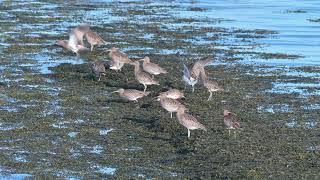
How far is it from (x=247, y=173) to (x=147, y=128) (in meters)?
3.67

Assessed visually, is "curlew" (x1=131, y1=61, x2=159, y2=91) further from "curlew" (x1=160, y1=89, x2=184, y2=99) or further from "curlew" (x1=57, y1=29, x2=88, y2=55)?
"curlew" (x1=57, y1=29, x2=88, y2=55)

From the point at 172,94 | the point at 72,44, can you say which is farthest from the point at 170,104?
the point at 72,44

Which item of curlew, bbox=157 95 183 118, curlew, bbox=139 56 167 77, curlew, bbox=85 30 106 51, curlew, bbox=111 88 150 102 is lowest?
curlew, bbox=85 30 106 51

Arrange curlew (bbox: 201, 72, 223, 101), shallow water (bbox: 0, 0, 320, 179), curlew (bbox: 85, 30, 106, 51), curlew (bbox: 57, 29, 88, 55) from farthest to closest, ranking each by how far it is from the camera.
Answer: curlew (bbox: 85, 30, 106, 51) → curlew (bbox: 57, 29, 88, 55) → curlew (bbox: 201, 72, 223, 101) → shallow water (bbox: 0, 0, 320, 179)

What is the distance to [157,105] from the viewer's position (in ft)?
62.6

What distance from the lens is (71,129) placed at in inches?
659

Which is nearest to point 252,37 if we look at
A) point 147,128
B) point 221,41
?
point 221,41

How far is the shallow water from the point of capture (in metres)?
14.3

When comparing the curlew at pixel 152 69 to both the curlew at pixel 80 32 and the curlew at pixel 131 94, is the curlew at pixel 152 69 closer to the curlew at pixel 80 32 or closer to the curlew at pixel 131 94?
the curlew at pixel 131 94

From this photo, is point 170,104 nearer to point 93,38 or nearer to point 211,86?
Answer: point 211,86

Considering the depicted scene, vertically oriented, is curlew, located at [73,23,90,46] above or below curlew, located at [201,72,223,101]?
below

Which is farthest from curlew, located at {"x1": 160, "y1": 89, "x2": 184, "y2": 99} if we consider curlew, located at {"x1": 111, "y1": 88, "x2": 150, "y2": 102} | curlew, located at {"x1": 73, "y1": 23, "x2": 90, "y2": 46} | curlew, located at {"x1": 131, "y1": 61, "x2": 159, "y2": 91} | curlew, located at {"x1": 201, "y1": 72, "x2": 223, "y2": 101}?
curlew, located at {"x1": 73, "y1": 23, "x2": 90, "y2": 46}

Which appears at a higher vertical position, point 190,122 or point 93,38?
point 190,122

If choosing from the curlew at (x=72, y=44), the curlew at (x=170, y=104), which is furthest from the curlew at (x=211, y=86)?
the curlew at (x=72, y=44)
